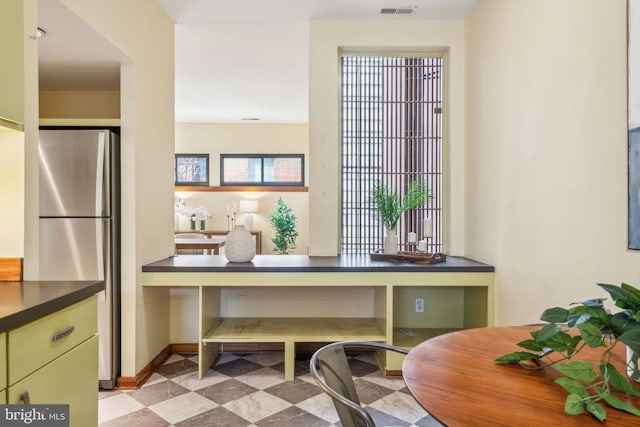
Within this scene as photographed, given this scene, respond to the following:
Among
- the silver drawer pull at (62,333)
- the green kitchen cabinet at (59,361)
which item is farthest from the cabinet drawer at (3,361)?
the silver drawer pull at (62,333)

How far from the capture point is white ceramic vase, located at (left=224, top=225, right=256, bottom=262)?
9.35ft

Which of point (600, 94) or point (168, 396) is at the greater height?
point (600, 94)

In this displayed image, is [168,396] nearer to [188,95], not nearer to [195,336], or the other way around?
[195,336]

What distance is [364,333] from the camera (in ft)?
9.19

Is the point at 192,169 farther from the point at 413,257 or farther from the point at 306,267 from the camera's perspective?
the point at 413,257

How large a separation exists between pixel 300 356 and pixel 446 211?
1.70 m

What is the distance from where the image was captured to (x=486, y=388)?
940 millimetres

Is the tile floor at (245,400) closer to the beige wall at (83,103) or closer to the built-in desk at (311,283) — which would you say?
the built-in desk at (311,283)

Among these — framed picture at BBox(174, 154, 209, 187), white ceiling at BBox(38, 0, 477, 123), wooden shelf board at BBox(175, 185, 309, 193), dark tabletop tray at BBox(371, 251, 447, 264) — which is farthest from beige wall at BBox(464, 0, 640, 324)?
framed picture at BBox(174, 154, 209, 187)

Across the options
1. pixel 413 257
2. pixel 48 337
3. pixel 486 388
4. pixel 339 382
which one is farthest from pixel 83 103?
pixel 486 388

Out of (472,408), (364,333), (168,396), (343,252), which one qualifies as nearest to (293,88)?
(343,252)

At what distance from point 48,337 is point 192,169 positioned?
6642mm

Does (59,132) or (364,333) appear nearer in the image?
(59,132)

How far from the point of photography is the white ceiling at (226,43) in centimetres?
236
